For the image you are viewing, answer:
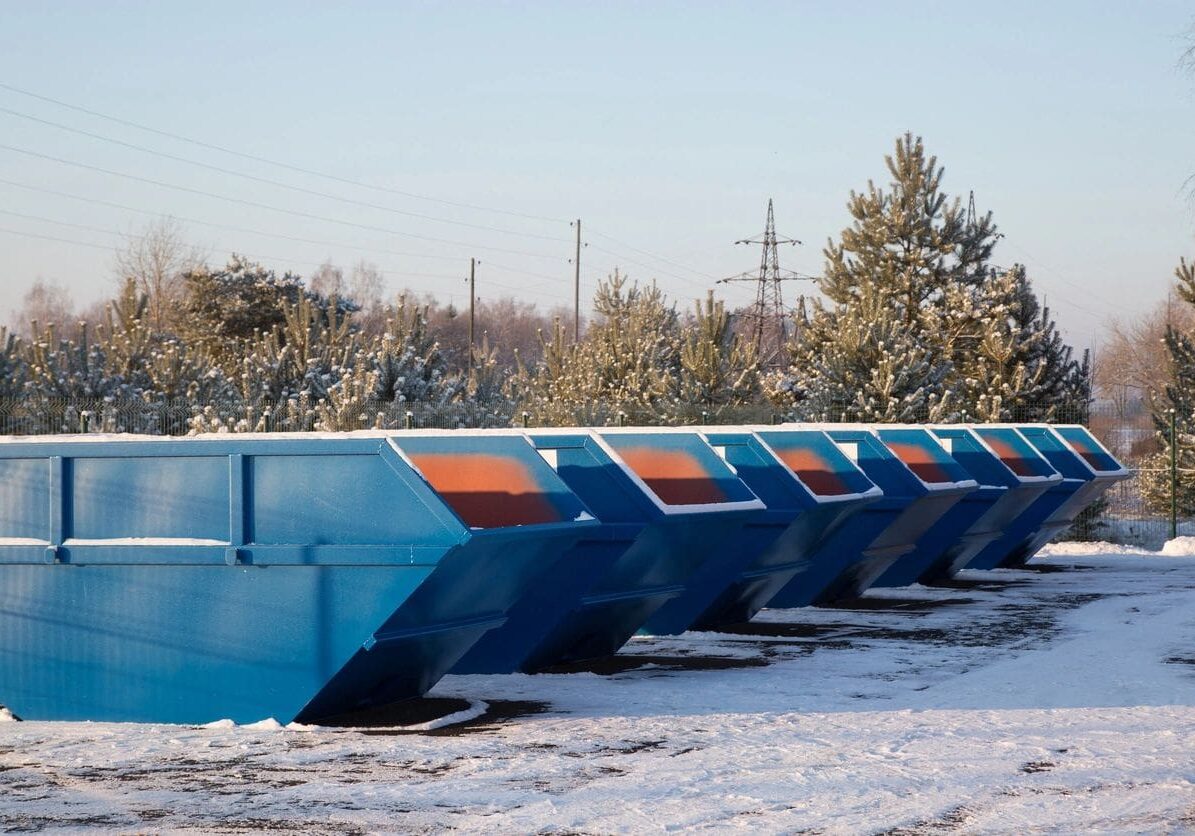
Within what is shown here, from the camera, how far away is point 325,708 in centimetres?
945

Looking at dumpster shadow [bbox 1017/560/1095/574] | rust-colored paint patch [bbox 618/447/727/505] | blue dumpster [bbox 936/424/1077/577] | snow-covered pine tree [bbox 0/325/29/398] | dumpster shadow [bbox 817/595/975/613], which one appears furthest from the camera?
snow-covered pine tree [bbox 0/325/29/398]

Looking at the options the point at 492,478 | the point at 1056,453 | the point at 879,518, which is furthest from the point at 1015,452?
the point at 492,478

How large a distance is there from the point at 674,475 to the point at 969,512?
702 cm

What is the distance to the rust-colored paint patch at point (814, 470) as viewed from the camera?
15.2m

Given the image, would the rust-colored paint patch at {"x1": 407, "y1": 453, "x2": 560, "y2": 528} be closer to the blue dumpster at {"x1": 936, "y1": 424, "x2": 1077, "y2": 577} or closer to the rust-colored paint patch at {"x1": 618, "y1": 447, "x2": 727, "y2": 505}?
the rust-colored paint patch at {"x1": 618, "y1": 447, "x2": 727, "y2": 505}

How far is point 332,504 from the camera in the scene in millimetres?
9133

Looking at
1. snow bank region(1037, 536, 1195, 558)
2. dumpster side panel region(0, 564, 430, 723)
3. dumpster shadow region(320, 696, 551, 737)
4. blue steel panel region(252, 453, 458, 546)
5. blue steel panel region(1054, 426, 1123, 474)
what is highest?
blue steel panel region(1054, 426, 1123, 474)

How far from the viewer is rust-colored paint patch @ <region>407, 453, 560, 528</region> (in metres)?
10.0

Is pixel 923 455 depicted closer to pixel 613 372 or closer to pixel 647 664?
pixel 647 664

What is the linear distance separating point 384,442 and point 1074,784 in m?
3.93

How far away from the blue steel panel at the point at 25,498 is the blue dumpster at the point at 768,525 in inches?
A: 208

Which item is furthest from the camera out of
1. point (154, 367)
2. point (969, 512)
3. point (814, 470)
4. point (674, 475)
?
point (154, 367)

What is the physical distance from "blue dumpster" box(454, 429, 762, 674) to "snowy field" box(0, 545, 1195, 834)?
0.26 m

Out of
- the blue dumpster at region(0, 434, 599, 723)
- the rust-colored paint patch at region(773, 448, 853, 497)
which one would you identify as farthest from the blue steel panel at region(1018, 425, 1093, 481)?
the blue dumpster at region(0, 434, 599, 723)
